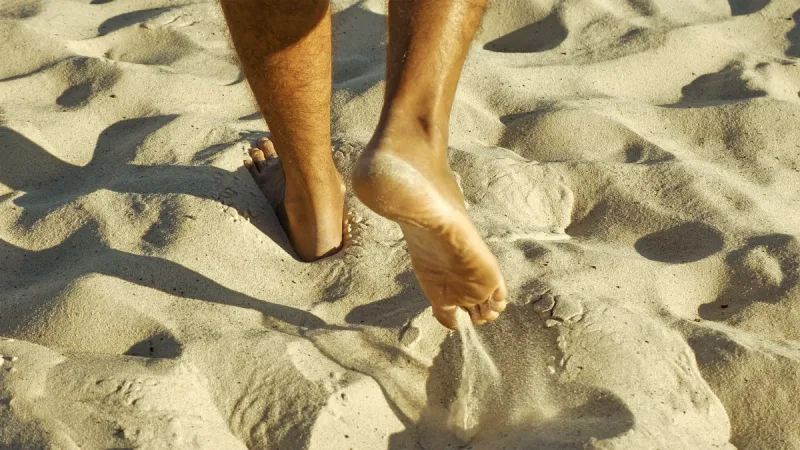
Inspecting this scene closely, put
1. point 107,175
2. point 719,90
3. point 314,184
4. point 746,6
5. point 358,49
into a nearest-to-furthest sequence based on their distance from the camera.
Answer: point 314,184, point 107,175, point 719,90, point 358,49, point 746,6

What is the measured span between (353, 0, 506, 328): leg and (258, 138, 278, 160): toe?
2.95 ft

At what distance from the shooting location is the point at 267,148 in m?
2.33

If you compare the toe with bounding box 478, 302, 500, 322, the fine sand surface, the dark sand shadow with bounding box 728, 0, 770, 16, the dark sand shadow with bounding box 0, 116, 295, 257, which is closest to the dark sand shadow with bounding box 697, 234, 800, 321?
the fine sand surface

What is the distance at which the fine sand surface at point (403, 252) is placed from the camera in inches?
61.2

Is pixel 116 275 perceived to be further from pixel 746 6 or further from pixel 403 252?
pixel 746 6

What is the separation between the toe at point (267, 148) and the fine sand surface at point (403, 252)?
1.7 inches

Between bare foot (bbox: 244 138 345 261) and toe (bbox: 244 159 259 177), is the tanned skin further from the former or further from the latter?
toe (bbox: 244 159 259 177)

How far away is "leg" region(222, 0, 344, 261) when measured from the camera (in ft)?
5.78

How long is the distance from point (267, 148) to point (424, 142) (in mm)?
1001

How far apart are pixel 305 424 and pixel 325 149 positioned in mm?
681

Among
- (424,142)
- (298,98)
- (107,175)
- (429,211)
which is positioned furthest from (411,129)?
(107,175)

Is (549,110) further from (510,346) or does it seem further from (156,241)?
(156,241)

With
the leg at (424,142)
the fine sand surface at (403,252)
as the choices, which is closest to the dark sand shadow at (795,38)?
the fine sand surface at (403,252)

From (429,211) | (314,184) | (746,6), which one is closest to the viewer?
(429,211)
